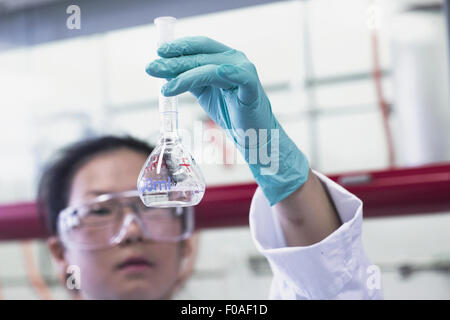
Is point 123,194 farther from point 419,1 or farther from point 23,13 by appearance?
point 419,1

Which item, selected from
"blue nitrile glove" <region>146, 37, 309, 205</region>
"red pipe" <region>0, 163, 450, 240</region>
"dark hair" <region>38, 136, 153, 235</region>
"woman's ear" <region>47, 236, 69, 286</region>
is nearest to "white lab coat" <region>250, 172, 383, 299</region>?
"blue nitrile glove" <region>146, 37, 309, 205</region>

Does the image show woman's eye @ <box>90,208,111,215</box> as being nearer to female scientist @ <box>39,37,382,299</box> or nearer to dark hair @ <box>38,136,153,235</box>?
female scientist @ <box>39,37,382,299</box>

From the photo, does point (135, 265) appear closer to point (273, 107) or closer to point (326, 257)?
point (326, 257)

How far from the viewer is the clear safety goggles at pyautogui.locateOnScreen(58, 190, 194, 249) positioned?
1.32 m

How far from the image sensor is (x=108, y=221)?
53.3 inches

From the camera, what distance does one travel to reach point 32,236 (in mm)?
1463

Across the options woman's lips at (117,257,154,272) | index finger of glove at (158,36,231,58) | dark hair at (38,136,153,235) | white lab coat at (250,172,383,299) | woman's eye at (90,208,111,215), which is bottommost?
woman's lips at (117,257,154,272)

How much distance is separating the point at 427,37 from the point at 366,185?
0.57 metres

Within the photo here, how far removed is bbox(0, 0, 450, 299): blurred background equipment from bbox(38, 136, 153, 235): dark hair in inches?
2.4

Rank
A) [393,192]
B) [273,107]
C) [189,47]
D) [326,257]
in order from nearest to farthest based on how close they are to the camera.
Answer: [189,47] < [326,257] < [393,192] < [273,107]

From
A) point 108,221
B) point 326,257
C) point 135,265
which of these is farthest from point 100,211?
point 326,257

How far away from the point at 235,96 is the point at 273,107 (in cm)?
186
